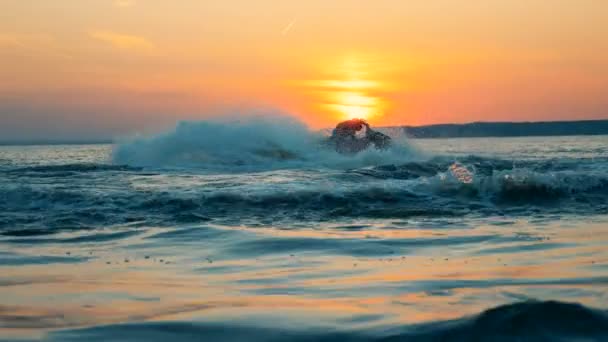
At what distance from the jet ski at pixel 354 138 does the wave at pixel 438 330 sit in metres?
20.7

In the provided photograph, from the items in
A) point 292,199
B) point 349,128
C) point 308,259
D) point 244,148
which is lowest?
point 308,259

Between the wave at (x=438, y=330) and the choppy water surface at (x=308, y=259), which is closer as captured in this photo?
the wave at (x=438, y=330)

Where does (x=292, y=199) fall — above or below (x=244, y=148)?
below

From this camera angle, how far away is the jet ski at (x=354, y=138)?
24719 mm

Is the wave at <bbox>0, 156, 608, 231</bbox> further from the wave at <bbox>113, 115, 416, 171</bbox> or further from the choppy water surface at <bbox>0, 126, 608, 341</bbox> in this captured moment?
the wave at <bbox>113, 115, 416, 171</bbox>

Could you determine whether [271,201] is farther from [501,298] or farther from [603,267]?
[501,298]

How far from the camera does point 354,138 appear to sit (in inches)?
987

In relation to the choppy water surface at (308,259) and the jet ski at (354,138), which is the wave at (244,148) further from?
the choppy water surface at (308,259)

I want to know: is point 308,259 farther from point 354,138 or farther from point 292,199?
point 354,138

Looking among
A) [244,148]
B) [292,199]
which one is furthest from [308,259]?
[244,148]

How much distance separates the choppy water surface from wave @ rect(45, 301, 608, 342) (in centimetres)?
1

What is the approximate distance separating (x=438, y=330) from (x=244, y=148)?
2141 cm

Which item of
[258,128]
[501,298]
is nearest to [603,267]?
[501,298]

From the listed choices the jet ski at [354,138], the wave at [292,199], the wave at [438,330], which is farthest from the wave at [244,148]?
the wave at [438,330]
